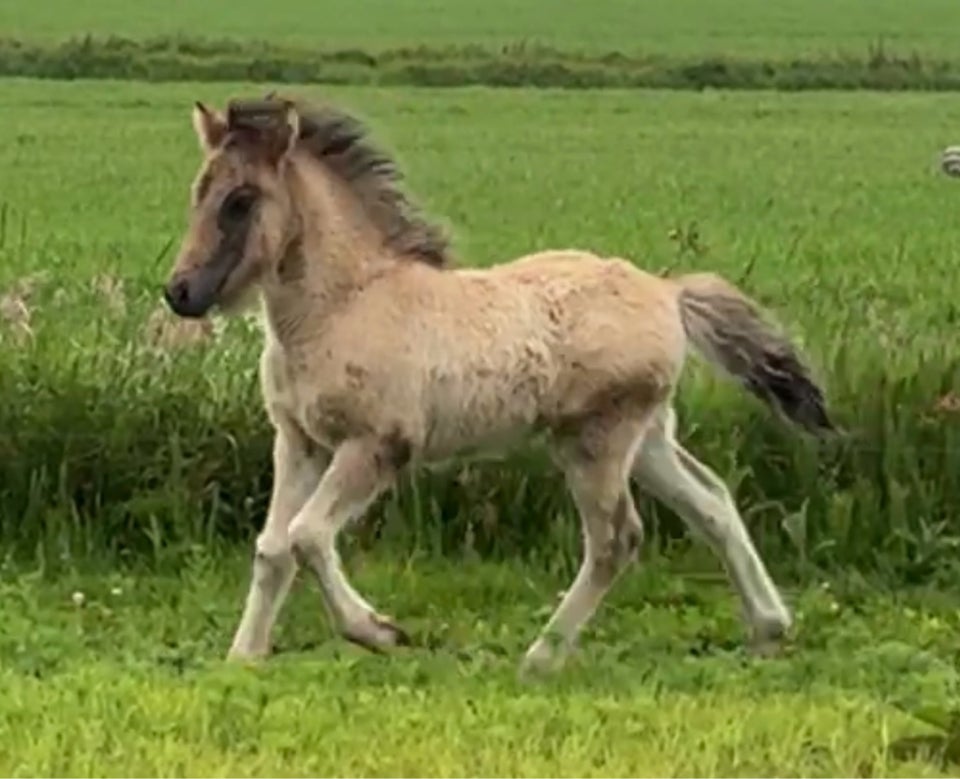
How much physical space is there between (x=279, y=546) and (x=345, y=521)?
282mm

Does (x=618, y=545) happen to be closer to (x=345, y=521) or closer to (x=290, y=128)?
(x=345, y=521)

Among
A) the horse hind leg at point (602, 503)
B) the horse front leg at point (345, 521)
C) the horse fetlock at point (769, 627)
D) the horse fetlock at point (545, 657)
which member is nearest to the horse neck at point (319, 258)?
the horse front leg at point (345, 521)

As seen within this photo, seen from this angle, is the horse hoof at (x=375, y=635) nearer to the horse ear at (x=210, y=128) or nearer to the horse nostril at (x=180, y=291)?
the horse nostril at (x=180, y=291)

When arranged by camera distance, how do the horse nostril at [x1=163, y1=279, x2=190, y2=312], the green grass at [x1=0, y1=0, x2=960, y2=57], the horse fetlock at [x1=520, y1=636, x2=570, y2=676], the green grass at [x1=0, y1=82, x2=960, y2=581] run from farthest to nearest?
the green grass at [x1=0, y1=0, x2=960, y2=57] < the green grass at [x1=0, y1=82, x2=960, y2=581] < the horse nostril at [x1=163, y1=279, x2=190, y2=312] < the horse fetlock at [x1=520, y1=636, x2=570, y2=676]

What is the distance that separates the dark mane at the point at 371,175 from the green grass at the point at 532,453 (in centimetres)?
140

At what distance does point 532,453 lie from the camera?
10352 mm

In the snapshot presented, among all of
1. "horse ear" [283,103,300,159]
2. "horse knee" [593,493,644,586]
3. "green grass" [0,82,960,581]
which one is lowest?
"green grass" [0,82,960,581]

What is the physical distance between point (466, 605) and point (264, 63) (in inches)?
1397

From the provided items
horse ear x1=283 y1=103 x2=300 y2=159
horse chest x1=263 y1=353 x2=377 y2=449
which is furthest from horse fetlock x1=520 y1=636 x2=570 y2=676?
horse ear x1=283 y1=103 x2=300 y2=159

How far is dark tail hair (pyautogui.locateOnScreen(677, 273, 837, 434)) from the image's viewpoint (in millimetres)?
9352

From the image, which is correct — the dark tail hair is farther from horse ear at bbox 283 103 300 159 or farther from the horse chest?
horse ear at bbox 283 103 300 159

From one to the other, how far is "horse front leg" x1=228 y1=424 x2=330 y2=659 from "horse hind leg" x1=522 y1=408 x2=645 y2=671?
0.88 m

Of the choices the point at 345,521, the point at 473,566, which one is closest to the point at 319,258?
the point at 345,521

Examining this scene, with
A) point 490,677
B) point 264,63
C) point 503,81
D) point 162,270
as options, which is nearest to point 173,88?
point 264,63
